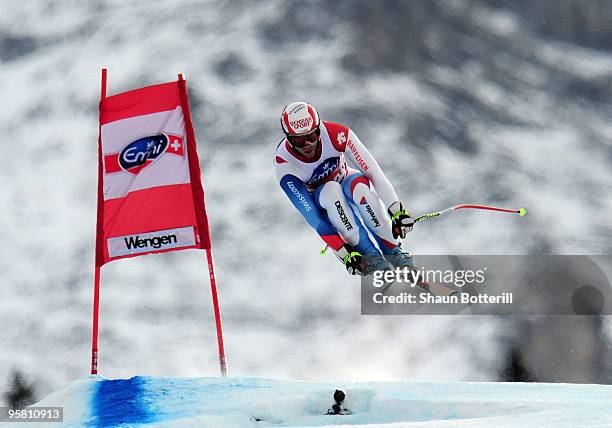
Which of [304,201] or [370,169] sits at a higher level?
Result: [370,169]

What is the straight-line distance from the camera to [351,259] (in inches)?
351

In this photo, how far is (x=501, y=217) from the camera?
2330cm

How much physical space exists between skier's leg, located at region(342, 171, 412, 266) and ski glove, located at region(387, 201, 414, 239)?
18 centimetres

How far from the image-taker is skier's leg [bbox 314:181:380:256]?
9086 millimetres

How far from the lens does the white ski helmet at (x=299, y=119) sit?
873 centimetres

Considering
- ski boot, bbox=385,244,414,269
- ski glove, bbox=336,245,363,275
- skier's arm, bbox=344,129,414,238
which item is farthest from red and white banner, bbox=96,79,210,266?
ski boot, bbox=385,244,414,269

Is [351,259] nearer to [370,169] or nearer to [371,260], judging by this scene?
[371,260]

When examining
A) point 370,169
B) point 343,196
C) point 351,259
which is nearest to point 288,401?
point 351,259

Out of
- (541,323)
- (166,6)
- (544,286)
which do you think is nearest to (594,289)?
(544,286)

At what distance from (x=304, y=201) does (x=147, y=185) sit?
1.58m

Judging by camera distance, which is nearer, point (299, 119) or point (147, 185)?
point (299, 119)

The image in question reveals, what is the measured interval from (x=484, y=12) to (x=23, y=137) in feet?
42.4

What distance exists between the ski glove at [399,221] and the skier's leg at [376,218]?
0.18 metres

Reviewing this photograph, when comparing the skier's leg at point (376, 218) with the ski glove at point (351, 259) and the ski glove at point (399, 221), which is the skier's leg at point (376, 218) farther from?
the ski glove at point (351, 259)
